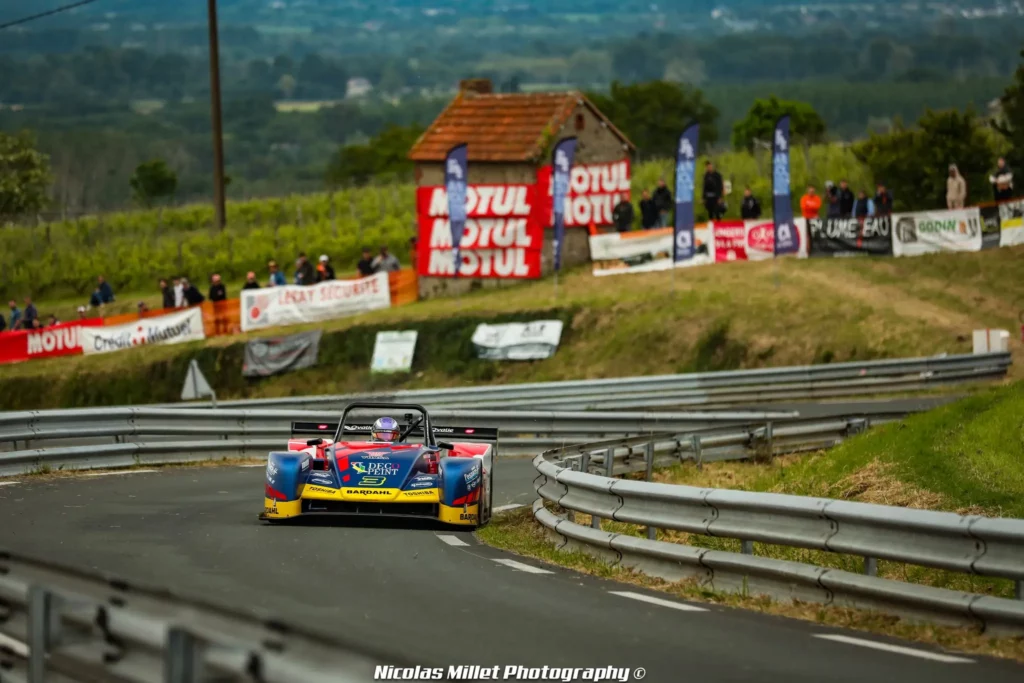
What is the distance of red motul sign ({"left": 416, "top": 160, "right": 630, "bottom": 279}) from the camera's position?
43.5 metres

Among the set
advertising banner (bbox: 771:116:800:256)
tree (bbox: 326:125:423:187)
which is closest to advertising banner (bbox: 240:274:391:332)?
advertising banner (bbox: 771:116:800:256)

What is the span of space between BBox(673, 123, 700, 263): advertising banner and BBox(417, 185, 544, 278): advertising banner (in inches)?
236

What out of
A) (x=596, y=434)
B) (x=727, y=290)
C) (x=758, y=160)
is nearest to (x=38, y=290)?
(x=758, y=160)

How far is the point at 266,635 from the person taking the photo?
201 inches

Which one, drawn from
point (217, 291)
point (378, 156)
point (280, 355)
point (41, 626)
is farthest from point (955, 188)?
point (378, 156)

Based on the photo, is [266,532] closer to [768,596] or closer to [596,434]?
[768,596]

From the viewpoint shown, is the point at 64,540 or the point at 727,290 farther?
the point at 727,290

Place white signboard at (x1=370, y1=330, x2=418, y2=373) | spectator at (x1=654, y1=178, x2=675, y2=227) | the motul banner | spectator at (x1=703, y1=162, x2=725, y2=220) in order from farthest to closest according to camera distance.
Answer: the motul banner
spectator at (x1=654, y1=178, x2=675, y2=227)
spectator at (x1=703, y1=162, x2=725, y2=220)
white signboard at (x1=370, y1=330, x2=418, y2=373)

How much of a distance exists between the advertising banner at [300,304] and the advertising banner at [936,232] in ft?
45.4

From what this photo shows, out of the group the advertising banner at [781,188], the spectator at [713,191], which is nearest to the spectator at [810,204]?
the advertising banner at [781,188]

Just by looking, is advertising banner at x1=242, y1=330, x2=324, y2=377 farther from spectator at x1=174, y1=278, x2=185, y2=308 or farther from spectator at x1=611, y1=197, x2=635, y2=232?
spectator at x1=611, y1=197, x2=635, y2=232

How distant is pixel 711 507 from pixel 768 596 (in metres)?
0.93

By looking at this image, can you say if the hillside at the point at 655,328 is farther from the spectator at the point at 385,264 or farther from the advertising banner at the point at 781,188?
the spectator at the point at 385,264

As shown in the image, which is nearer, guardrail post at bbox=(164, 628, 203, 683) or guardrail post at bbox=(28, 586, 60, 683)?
guardrail post at bbox=(164, 628, 203, 683)
